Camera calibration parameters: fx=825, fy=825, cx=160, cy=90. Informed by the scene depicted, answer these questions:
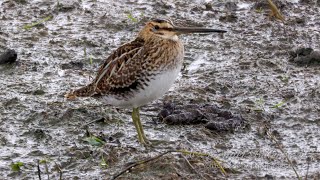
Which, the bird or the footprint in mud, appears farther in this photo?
the footprint in mud

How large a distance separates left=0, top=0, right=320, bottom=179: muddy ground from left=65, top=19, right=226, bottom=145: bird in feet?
1.24

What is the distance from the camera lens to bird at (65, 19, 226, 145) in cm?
658

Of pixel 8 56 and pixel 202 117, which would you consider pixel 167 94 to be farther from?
pixel 8 56

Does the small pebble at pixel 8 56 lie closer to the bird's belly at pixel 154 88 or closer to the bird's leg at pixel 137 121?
the bird's leg at pixel 137 121

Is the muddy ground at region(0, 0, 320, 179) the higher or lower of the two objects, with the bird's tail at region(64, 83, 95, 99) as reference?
lower

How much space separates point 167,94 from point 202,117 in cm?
74

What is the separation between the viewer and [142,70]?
6.58 m

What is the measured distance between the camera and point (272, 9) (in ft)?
31.4

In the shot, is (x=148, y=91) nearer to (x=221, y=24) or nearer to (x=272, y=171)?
(x=272, y=171)

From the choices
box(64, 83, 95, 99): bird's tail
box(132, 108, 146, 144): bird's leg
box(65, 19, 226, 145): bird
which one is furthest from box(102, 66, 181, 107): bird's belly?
box(64, 83, 95, 99): bird's tail

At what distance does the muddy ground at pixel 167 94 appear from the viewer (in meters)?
6.49

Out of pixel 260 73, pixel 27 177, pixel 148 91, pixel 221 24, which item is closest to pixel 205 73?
pixel 260 73

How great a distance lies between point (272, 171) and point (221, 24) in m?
3.44

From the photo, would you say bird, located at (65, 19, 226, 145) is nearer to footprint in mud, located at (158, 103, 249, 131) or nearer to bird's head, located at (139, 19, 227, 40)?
bird's head, located at (139, 19, 227, 40)
